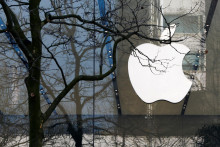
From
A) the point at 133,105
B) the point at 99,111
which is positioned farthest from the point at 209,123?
the point at 99,111

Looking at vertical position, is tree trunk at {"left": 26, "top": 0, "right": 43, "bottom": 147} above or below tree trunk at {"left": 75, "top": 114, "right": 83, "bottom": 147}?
above

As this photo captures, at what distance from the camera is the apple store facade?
1173cm

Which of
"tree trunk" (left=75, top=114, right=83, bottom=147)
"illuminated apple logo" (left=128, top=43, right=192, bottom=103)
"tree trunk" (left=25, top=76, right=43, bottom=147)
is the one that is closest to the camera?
"tree trunk" (left=25, top=76, right=43, bottom=147)

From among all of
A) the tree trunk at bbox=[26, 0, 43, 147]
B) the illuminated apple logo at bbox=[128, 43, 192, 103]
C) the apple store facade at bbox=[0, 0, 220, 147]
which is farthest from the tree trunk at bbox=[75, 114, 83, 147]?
the tree trunk at bbox=[26, 0, 43, 147]

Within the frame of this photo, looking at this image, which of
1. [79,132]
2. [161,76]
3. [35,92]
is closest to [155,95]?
[161,76]

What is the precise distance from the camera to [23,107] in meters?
11.9

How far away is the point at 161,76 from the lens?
1181 centimetres

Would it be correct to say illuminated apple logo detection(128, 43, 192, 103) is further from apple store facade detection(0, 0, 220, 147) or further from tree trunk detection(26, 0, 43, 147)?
tree trunk detection(26, 0, 43, 147)

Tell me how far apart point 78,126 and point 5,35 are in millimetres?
3103

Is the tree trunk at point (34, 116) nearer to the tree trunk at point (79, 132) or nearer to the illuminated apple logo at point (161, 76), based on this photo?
the tree trunk at point (79, 132)

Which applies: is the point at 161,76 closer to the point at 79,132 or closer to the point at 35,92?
the point at 79,132

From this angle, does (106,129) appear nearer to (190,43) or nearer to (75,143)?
(75,143)

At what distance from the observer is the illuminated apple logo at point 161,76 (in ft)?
38.4

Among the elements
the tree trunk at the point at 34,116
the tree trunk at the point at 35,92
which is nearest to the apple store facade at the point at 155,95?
the tree trunk at the point at 35,92
